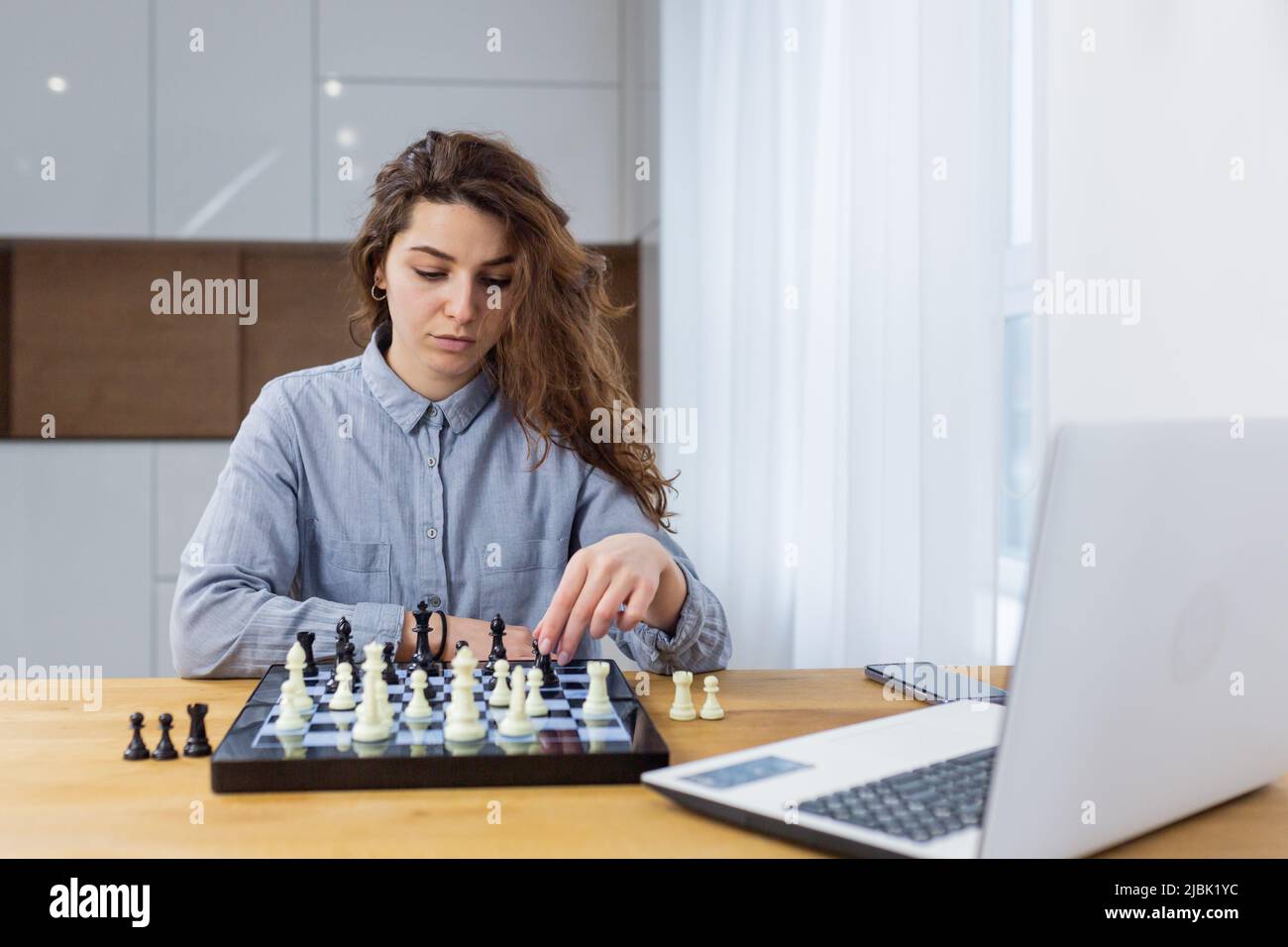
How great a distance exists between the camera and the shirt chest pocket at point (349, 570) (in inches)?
65.9

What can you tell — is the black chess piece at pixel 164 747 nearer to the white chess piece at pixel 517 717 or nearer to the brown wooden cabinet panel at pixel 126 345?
the white chess piece at pixel 517 717

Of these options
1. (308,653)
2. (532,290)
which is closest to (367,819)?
(308,653)

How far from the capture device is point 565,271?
5.70 feet

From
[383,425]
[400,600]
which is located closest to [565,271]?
[383,425]

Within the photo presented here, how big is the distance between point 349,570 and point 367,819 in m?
0.91

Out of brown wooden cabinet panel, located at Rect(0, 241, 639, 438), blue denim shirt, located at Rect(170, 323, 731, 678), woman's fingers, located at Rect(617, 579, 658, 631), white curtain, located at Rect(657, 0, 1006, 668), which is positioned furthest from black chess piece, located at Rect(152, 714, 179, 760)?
brown wooden cabinet panel, located at Rect(0, 241, 639, 438)

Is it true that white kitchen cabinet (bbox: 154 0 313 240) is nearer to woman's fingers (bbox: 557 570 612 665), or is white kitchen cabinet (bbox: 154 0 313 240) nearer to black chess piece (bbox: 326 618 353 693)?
black chess piece (bbox: 326 618 353 693)

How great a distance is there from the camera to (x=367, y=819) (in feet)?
2.63

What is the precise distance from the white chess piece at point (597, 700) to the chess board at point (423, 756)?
0.01 metres

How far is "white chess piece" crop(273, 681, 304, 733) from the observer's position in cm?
94

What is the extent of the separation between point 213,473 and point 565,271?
193 cm

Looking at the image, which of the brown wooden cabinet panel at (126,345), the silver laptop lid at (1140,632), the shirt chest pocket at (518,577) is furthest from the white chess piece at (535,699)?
the brown wooden cabinet panel at (126,345)

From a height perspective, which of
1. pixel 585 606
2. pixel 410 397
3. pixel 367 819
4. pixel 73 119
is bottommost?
pixel 367 819

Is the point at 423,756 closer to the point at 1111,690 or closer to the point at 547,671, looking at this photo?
the point at 547,671
